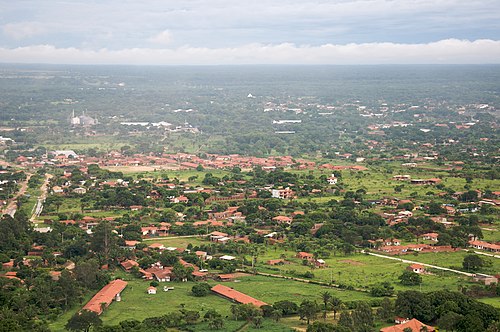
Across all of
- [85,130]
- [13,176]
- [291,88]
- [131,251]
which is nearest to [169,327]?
[131,251]

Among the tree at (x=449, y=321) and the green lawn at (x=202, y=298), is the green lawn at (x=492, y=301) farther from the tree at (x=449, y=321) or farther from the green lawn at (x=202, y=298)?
the green lawn at (x=202, y=298)

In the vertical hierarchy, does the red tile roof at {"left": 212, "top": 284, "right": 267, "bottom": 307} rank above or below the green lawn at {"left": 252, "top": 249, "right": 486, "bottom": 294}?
above

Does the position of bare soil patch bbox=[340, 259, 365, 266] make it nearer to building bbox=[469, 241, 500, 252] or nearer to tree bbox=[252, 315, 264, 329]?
building bbox=[469, 241, 500, 252]

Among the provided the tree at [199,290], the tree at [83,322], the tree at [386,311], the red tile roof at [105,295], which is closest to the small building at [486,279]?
the tree at [386,311]

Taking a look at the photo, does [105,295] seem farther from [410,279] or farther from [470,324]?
[470,324]

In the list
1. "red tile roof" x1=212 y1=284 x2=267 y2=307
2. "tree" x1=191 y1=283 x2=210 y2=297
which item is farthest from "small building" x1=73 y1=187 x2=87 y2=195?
"tree" x1=191 y1=283 x2=210 y2=297

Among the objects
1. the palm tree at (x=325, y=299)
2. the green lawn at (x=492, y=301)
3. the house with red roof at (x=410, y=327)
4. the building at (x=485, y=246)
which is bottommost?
the building at (x=485, y=246)
